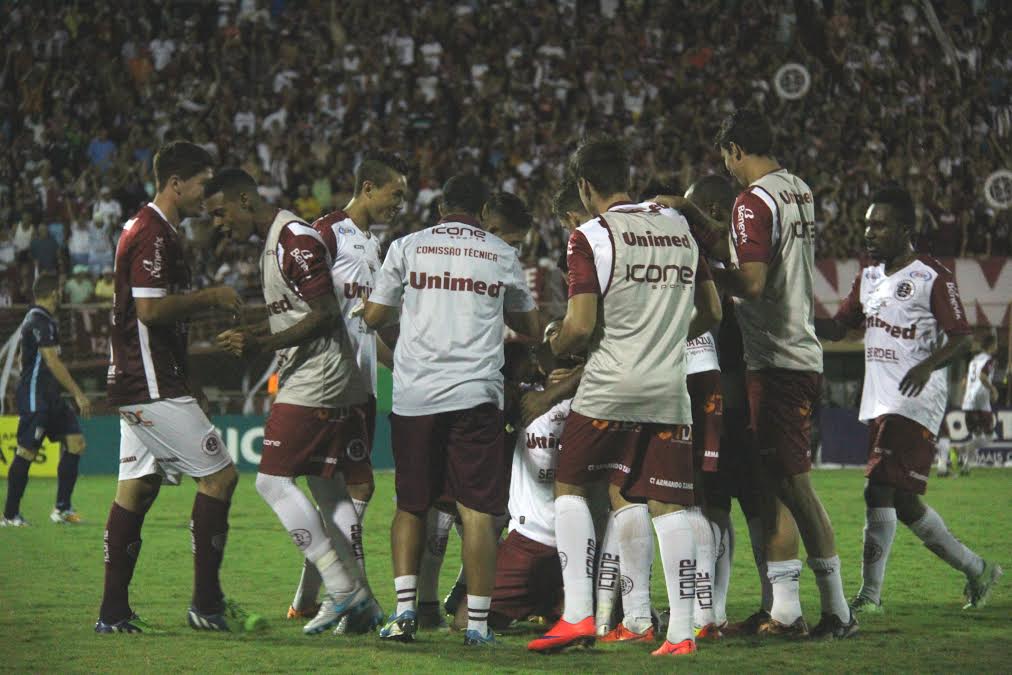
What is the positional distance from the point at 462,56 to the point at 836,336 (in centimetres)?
2025

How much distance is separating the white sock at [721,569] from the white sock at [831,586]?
55 centimetres

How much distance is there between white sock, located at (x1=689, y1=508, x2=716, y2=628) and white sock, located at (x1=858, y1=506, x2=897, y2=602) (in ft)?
4.80

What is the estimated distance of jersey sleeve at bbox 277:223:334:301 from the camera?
7.40 m

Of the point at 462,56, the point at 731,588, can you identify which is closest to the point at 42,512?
the point at 731,588

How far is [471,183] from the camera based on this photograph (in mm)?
7492

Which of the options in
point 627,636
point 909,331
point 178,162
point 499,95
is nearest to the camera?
point 627,636

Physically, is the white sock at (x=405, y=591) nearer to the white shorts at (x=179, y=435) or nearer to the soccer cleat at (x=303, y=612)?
the white shorts at (x=179, y=435)

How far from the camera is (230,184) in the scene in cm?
766

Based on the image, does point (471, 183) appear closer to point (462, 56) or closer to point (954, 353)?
point (954, 353)

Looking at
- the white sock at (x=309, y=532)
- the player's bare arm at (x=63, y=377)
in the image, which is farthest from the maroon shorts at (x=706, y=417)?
the player's bare arm at (x=63, y=377)

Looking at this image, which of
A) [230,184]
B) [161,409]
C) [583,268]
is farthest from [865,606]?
[230,184]

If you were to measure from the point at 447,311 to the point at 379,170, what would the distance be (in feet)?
4.76

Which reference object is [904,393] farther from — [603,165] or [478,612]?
[478,612]

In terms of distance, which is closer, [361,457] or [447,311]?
[447,311]
